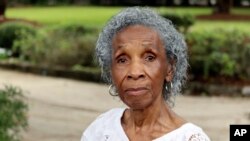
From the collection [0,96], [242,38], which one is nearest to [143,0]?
[242,38]

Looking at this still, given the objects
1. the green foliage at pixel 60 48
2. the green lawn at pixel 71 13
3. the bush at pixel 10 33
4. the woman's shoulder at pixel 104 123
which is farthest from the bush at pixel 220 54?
the green lawn at pixel 71 13

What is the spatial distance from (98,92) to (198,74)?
2.32 m

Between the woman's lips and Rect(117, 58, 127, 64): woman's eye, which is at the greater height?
Rect(117, 58, 127, 64): woman's eye

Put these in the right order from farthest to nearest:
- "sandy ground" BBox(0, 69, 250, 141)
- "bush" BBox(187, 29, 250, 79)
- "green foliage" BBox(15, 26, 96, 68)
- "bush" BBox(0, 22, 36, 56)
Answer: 1. "bush" BBox(0, 22, 36, 56)
2. "green foliage" BBox(15, 26, 96, 68)
3. "bush" BBox(187, 29, 250, 79)
4. "sandy ground" BBox(0, 69, 250, 141)

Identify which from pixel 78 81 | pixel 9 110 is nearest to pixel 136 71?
pixel 9 110

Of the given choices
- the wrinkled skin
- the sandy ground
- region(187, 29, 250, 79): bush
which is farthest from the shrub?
the wrinkled skin

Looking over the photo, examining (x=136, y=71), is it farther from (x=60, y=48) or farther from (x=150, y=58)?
(x=60, y=48)

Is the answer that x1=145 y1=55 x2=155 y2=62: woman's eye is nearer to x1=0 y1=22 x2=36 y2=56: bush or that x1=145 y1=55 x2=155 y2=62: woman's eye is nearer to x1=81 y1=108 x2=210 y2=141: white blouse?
x1=81 y1=108 x2=210 y2=141: white blouse

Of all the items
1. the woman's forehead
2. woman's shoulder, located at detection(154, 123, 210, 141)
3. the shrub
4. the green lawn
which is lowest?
the green lawn

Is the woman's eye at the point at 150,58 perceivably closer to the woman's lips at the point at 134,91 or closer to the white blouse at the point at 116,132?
the woman's lips at the point at 134,91

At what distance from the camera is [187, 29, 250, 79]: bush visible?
15.9 m

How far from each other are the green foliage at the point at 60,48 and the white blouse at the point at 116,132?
15426 millimetres

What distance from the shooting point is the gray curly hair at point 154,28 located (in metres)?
2.29

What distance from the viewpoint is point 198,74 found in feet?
52.9
